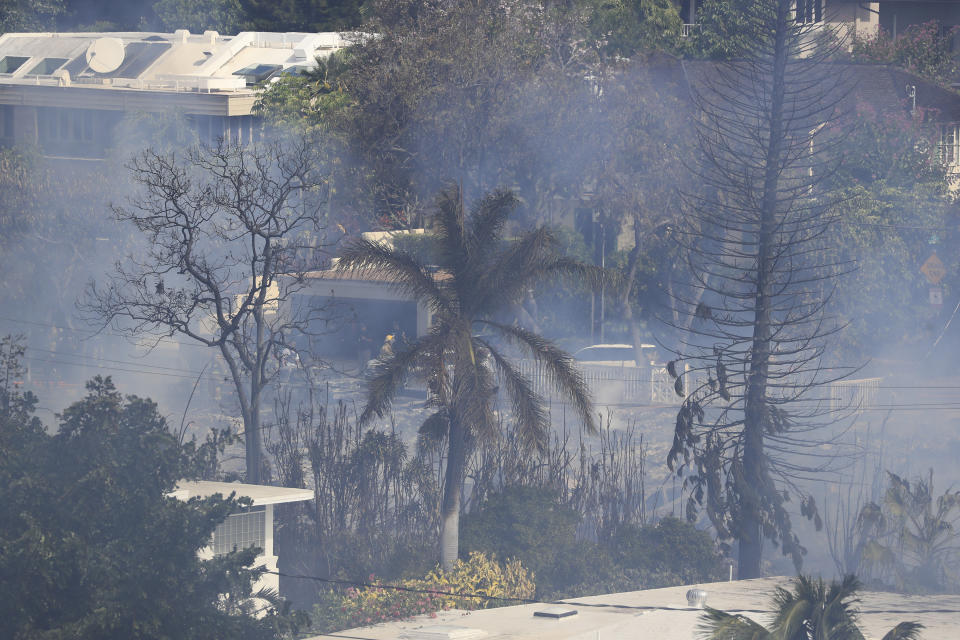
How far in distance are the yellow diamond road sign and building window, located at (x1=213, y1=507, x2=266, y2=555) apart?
28.1 metres

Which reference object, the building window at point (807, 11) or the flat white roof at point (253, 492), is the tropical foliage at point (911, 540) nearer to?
the building window at point (807, 11)

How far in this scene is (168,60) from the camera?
217ft

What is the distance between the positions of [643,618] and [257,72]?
4533cm

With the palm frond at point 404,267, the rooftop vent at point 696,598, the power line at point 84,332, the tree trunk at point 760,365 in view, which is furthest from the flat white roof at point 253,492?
the power line at point 84,332

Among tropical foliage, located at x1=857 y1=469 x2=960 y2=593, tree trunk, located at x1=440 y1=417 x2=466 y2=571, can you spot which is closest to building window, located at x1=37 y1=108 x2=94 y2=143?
tree trunk, located at x1=440 y1=417 x2=466 y2=571

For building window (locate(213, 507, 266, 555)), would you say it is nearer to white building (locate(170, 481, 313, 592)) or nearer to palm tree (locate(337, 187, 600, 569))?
white building (locate(170, 481, 313, 592))

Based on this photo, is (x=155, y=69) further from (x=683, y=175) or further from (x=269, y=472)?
(x=269, y=472)

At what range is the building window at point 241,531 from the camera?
24969mm

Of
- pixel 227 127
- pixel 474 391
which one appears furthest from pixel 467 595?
pixel 227 127

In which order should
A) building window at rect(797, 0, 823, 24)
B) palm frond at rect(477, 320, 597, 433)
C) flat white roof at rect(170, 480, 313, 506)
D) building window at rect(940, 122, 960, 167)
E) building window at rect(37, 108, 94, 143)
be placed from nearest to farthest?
flat white roof at rect(170, 480, 313, 506) → palm frond at rect(477, 320, 597, 433) → building window at rect(797, 0, 823, 24) → building window at rect(940, 122, 960, 167) → building window at rect(37, 108, 94, 143)

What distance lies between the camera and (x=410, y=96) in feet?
151

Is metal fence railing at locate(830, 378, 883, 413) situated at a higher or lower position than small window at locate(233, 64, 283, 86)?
lower

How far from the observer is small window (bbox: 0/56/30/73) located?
71.4m

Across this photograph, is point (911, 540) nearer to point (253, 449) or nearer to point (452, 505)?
point (452, 505)
